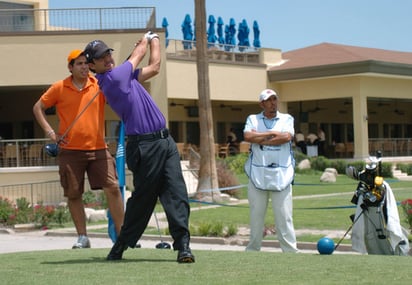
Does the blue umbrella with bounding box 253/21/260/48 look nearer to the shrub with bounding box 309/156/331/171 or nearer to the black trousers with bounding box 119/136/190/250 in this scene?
the shrub with bounding box 309/156/331/171

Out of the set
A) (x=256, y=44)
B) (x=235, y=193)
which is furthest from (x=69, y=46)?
(x=256, y=44)

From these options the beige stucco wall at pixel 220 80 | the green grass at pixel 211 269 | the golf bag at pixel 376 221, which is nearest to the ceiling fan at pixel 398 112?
the beige stucco wall at pixel 220 80

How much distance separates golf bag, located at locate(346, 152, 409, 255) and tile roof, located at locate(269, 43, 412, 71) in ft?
90.1

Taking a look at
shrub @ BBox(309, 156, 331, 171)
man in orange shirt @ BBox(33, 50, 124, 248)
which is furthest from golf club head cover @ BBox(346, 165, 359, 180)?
shrub @ BBox(309, 156, 331, 171)

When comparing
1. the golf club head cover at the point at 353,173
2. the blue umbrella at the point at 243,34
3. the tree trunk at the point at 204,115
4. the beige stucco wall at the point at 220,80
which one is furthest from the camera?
the blue umbrella at the point at 243,34

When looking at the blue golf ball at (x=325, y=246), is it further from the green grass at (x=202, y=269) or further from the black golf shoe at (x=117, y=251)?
the black golf shoe at (x=117, y=251)

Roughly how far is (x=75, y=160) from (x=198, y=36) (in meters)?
15.0

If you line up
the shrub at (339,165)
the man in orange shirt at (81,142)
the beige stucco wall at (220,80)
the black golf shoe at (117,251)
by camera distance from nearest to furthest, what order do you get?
the black golf shoe at (117,251) → the man in orange shirt at (81,142) → the beige stucco wall at (220,80) → the shrub at (339,165)

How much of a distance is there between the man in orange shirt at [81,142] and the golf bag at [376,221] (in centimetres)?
282

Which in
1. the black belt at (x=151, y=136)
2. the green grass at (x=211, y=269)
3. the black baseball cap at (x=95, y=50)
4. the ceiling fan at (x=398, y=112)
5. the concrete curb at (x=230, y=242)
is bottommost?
the concrete curb at (x=230, y=242)

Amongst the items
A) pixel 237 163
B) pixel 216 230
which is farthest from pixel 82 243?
pixel 237 163

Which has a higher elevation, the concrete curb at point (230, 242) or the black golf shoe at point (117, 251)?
the black golf shoe at point (117, 251)

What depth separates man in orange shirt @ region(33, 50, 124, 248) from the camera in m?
9.41

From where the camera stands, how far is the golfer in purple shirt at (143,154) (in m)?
7.47
